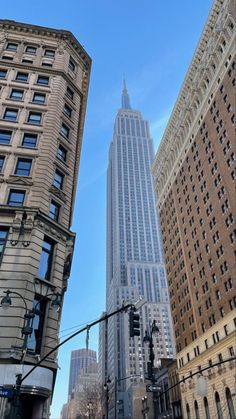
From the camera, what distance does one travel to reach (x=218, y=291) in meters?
60.3

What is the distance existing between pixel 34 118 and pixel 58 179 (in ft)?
22.8

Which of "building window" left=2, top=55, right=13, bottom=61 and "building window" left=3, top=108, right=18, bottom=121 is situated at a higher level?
"building window" left=2, top=55, right=13, bottom=61

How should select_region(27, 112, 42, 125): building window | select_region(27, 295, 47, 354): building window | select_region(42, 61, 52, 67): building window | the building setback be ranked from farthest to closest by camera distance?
the building setback < select_region(42, 61, 52, 67): building window < select_region(27, 112, 42, 125): building window < select_region(27, 295, 47, 354): building window

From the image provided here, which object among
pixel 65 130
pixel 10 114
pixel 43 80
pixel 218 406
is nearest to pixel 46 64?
pixel 43 80

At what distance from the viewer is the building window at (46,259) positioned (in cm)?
2359

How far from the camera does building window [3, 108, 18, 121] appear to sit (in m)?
31.5

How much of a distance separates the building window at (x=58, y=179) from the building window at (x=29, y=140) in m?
3.16

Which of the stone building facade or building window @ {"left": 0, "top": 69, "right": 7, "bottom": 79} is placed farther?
building window @ {"left": 0, "top": 69, "right": 7, "bottom": 79}

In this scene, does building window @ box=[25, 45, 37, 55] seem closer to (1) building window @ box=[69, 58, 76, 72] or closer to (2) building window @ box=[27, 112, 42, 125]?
(1) building window @ box=[69, 58, 76, 72]

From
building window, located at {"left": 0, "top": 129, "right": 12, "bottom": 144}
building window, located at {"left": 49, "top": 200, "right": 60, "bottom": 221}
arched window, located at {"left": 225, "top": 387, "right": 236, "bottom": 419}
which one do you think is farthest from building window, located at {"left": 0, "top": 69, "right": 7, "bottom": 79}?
arched window, located at {"left": 225, "top": 387, "right": 236, "bottom": 419}

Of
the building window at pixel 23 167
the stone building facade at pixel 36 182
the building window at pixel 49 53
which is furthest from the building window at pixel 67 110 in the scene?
the building window at pixel 23 167

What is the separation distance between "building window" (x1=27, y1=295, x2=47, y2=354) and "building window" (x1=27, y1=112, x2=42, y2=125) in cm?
1728

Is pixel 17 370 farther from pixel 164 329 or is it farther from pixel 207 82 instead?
pixel 164 329

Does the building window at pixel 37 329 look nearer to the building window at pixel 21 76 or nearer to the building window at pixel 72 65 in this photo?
the building window at pixel 21 76
